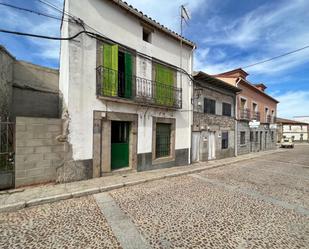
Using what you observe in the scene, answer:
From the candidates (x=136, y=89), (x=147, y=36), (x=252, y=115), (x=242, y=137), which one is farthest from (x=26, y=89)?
(x=252, y=115)

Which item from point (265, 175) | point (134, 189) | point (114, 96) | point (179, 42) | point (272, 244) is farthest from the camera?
point (179, 42)

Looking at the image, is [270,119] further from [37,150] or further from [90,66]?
[37,150]

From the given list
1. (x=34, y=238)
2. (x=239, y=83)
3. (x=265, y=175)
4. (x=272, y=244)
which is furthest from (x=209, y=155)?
(x=34, y=238)

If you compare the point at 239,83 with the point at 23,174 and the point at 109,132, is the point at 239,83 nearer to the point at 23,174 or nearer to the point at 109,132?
the point at 109,132

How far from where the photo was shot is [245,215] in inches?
179

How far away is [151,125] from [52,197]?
5.26m

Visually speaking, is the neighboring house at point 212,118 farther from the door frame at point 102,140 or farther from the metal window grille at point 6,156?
the metal window grille at point 6,156

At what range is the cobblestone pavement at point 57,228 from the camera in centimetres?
327

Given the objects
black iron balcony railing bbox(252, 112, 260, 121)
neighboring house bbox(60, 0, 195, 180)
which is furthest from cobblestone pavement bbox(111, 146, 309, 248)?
black iron balcony railing bbox(252, 112, 260, 121)

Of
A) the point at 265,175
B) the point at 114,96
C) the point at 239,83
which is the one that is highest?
the point at 239,83

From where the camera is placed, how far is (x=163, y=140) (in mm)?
10258

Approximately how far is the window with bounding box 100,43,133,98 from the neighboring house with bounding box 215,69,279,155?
11.0m

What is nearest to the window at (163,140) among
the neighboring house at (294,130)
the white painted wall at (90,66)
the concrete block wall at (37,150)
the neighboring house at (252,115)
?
the white painted wall at (90,66)

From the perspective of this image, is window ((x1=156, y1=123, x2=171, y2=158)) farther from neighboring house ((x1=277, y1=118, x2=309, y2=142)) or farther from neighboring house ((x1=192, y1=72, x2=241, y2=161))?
neighboring house ((x1=277, y1=118, x2=309, y2=142))
